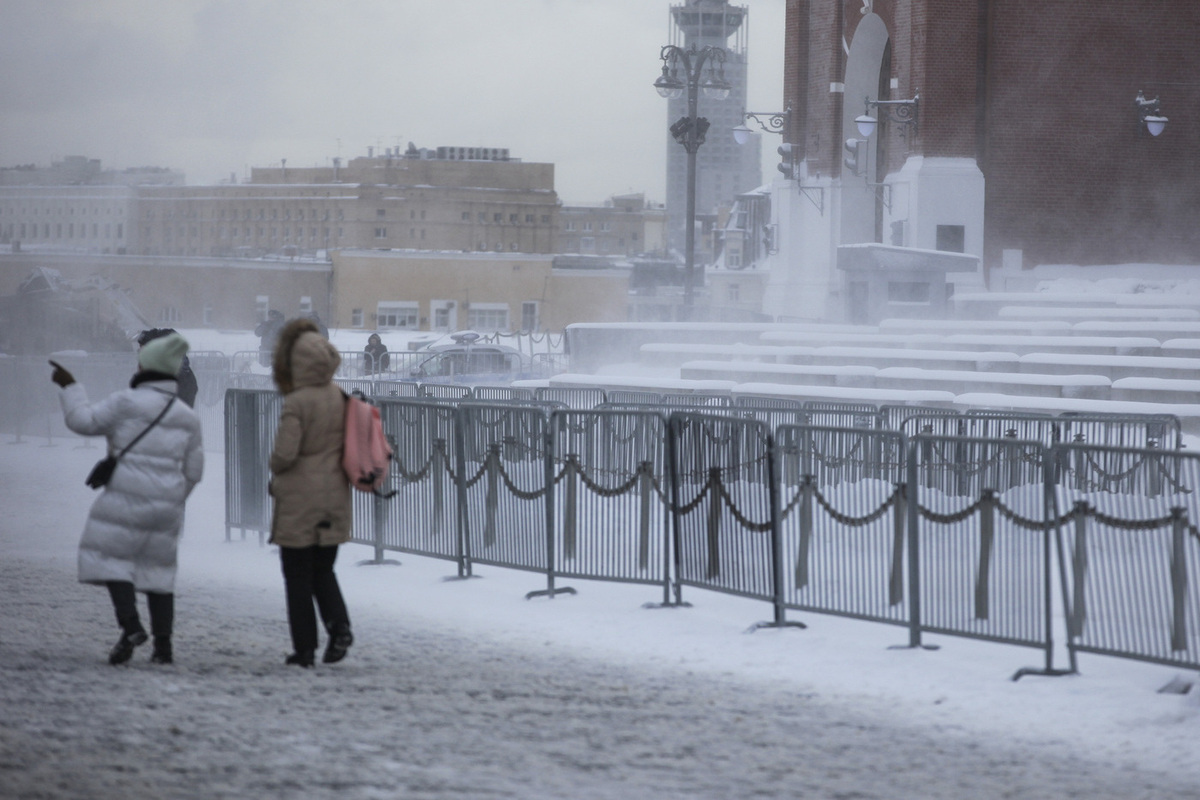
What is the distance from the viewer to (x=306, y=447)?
7.04m

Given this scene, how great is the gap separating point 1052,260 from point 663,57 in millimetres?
11506

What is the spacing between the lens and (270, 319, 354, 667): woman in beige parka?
6988 millimetres

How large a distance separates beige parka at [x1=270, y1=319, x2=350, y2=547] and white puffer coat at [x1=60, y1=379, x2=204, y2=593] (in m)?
0.56

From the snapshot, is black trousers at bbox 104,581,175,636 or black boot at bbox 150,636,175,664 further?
black boot at bbox 150,636,175,664

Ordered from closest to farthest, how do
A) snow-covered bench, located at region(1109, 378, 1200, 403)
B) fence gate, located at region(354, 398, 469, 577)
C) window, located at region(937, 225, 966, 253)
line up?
fence gate, located at region(354, 398, 469, 577) → snow-covered bench, located at region(1109, 378, 1200, 403) → window, located at region(937, 225, 966, 253)

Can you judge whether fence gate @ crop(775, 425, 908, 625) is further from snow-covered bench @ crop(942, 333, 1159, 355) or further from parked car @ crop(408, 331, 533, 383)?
parked car @ crop(408, 331, 533, 383)

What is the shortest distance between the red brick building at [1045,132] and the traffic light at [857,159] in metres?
2.62

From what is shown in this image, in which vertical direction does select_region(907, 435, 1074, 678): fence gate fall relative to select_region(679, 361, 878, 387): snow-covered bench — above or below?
below

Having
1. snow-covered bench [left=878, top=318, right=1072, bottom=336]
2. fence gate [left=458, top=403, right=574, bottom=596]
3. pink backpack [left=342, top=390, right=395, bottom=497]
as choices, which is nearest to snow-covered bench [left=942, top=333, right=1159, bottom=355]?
snow-covered bench [left=878, top=318, right=1072, bottom=336]

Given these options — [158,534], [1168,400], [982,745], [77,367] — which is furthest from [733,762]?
[77,367]

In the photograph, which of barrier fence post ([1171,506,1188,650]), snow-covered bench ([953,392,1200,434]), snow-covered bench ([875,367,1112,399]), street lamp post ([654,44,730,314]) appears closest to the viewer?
barrier fence post ([1171,506,1188,650])

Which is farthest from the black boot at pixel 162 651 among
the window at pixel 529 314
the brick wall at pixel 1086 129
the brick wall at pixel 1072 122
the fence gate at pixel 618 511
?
the window at pixel 529 314

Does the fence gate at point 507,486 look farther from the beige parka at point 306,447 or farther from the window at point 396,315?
the window at point 396,315

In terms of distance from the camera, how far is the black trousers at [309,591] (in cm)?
707
